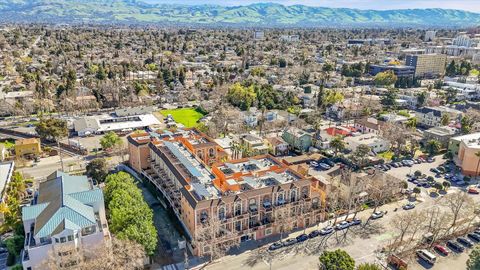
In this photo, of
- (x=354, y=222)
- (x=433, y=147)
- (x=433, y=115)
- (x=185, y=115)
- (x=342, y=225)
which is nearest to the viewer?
(x=342, y=225)

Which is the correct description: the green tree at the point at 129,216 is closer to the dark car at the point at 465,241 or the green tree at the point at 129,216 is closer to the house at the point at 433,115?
the dark car at the point at 465,241

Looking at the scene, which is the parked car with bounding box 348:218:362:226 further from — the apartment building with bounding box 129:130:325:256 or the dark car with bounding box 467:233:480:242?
the dark car with bounding box 467:233:480:242

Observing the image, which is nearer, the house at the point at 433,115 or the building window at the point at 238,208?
the building window at the point at 238,208

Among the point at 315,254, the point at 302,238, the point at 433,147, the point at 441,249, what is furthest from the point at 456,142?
the point at 315,254

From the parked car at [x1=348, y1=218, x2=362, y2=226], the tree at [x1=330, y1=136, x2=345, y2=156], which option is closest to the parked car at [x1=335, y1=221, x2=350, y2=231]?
the parked car at [x1=348, y1=218, x2=362, y2=226]

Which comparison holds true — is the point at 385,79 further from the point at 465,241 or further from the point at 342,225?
the point at 342,225

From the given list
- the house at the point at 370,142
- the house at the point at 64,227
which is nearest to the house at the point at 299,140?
the house at the point at 370,142
